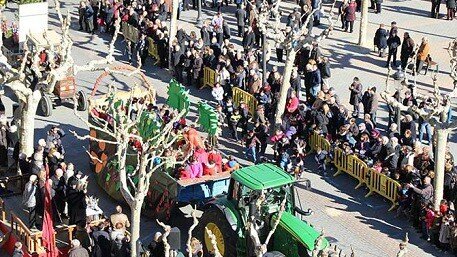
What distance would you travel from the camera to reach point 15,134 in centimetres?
2883

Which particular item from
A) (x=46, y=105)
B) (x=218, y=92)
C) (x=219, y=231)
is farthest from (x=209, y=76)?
(x=219, y=231)

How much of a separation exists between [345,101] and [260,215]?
1262 centimetres

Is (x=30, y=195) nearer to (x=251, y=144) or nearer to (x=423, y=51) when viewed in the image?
(x=251, y=144)

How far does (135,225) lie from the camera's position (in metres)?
20.4

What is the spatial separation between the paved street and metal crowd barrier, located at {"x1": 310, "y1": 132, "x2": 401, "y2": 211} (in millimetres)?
282

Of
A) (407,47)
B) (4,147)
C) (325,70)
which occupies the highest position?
(407,47)

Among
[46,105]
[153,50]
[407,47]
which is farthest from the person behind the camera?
[153,50]

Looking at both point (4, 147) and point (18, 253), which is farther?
point (4, 147)

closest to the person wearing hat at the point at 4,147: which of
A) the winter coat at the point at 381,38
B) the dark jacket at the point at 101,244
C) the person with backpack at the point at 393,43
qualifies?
the dark jacket at the point at 101,244

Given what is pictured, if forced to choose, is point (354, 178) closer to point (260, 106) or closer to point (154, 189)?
point (260, 106)

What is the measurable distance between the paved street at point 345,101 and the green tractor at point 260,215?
10.0 ft

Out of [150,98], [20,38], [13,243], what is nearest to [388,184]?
[150,98]

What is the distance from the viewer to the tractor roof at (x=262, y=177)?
21.5 metres

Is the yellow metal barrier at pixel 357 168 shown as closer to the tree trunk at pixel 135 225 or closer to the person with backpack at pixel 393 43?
the tree trunk at pixel 135 225
